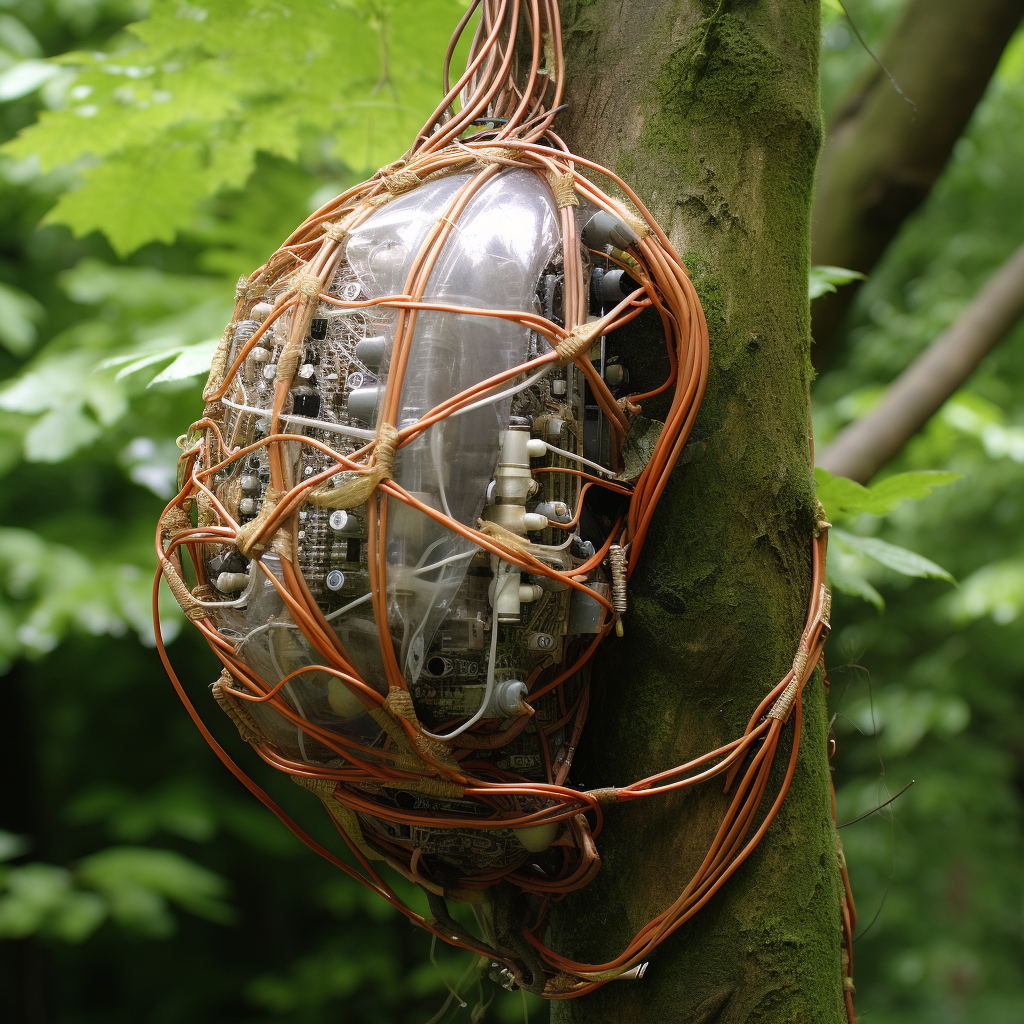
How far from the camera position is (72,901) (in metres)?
3.92

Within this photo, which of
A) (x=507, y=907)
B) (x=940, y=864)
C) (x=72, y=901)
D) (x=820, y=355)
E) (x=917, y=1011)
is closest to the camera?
(x=507, y=907)

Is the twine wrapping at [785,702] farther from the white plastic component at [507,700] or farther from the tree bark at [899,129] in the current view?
the tree bark at [899,129]

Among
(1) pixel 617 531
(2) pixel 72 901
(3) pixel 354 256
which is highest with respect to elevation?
(3) pixel 354 256

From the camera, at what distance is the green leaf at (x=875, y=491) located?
1.74 m

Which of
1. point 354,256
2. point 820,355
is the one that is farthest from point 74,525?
point 354,256

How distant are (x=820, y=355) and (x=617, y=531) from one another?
172 centimetres

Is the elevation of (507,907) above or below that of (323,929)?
above

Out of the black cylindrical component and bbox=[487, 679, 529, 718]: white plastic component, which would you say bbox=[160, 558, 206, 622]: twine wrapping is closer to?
bbox=[487, 679, 529, 718]: white plastic component

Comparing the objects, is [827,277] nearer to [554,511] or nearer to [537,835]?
[554,511]

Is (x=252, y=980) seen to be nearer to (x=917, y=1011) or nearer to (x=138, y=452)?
(x=138, y=452)

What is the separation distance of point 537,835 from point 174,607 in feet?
6.01

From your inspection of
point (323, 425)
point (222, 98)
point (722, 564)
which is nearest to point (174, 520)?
point (323, 425)

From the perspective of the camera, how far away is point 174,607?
265cm

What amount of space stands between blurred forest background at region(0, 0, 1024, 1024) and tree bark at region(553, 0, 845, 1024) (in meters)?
0.90
